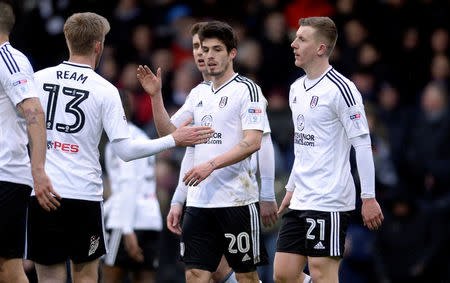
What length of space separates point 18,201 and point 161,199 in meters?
5.26

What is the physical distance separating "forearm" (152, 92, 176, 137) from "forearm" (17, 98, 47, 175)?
1.30m

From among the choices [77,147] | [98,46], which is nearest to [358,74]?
[98,46]

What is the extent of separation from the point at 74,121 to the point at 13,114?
0.48 metres

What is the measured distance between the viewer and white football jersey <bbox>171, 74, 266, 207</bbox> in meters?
7.05

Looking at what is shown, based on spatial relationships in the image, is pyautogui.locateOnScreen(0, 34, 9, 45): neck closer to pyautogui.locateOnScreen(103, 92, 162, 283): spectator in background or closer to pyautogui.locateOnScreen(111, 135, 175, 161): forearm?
pyautogui.locateOnScreen(111, 135, 175, 161): forearm

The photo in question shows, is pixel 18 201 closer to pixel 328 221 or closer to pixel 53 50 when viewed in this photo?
pixel 328 221

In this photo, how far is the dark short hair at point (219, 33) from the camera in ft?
23.6

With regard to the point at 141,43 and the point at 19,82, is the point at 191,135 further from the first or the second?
the point at 141,43

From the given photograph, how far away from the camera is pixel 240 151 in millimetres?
6855

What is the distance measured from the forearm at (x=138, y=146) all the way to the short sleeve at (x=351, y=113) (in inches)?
57.3

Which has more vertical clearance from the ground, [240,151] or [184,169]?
[240,151]

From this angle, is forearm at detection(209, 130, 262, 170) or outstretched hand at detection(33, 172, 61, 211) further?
forearm at detection(209, 130, 262, 170)

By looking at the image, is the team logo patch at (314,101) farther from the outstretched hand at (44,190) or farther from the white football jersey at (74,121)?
the outstretched hand at (44,190)

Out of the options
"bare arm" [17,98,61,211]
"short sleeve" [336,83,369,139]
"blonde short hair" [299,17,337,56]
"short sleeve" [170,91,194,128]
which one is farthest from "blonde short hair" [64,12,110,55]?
"short sleeve" [336,83,369,139]
